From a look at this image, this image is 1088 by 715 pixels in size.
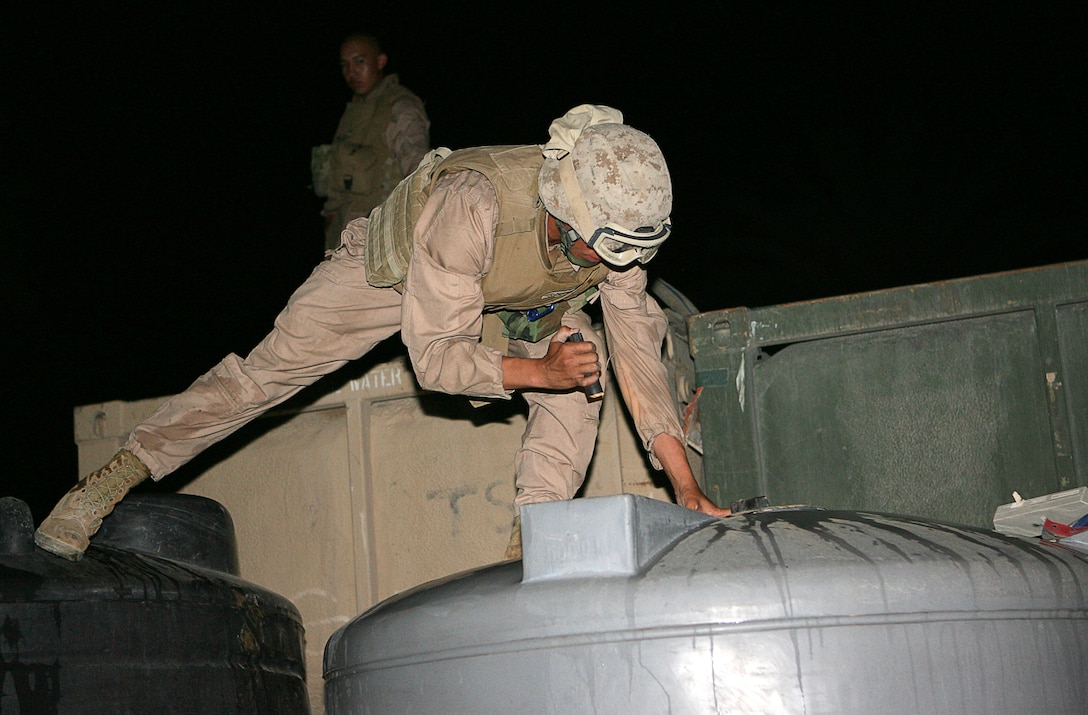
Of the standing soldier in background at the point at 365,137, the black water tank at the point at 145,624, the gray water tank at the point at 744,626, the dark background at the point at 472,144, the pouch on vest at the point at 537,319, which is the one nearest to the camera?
the gray water tank at the point at 744,626

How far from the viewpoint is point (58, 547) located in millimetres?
2490

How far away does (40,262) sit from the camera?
8406 mm

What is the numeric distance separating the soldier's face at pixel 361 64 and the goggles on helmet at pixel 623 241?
3.28m

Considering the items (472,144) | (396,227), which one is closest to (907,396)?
(396,227)

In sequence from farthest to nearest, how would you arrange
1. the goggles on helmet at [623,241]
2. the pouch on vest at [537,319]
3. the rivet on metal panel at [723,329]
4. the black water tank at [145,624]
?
the rivet on metal panel at [723,329] < the pouch on vest at [537,319] < the goggles on helmet at [623,241] < the black water tank at [145,624]

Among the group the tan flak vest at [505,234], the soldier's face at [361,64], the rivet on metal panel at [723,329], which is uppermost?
the soldier's face at [361,64]

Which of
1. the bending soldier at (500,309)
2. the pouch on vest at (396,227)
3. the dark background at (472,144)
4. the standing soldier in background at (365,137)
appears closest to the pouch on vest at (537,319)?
the bending soldier at (500,309)

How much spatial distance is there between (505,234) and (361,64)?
3100 mm

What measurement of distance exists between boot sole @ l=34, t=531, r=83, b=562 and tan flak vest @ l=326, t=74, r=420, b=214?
9.96 ft

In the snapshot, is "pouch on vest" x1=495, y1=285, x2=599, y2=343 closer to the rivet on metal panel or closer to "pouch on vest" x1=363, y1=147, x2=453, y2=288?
"pouch on vest" x1=363, y1=147, x2=453, y2=288

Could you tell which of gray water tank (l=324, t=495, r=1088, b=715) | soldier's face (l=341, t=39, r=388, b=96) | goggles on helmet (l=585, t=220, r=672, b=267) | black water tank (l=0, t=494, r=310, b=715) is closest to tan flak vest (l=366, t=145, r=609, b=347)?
goggles on helmet (l=585, t=220, r=672, b=267)

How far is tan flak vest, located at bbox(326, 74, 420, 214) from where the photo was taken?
533 centimetres

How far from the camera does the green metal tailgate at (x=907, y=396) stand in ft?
9.91

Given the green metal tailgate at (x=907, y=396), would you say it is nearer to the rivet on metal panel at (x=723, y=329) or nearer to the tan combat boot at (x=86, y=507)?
the rivet on metal panel at (x=723, y=329)
